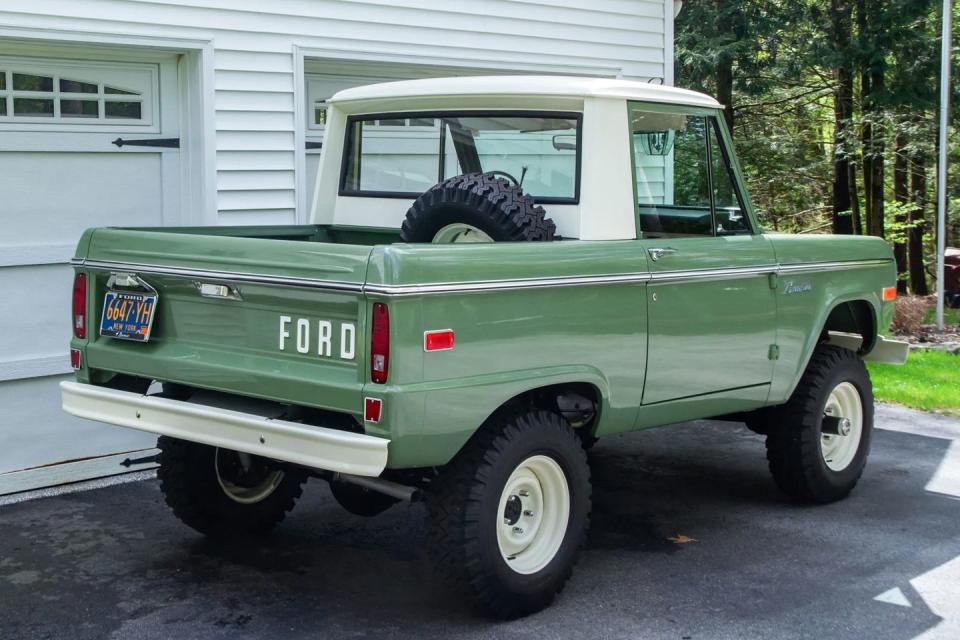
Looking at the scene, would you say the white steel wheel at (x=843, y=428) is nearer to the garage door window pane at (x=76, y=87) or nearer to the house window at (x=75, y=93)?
→ the house window at (x=75, y=93)

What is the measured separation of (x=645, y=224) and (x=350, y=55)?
10.9 feet

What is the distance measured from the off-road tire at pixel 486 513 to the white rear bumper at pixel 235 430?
439 mm

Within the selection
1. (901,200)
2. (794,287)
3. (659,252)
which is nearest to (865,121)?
(901,200)

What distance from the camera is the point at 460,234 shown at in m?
4.97

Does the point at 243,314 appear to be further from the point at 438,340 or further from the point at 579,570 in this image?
the point at 579,570

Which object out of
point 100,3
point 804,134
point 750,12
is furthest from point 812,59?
point 100,3

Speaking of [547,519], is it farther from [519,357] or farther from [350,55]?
[350,55]

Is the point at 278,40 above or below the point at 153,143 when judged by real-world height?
above

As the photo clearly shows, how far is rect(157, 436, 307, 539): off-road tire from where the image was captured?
5.18 m

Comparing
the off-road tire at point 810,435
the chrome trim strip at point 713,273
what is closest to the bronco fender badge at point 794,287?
the chrome trim strip at point 713,273

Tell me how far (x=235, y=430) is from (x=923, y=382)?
6.92 meters

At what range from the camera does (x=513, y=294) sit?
14.0 ft

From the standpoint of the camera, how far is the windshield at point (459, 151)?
5125 mm

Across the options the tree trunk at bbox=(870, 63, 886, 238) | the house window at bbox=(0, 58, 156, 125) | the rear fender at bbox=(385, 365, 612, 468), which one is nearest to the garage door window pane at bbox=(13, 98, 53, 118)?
the house window at bbox=(0, 58, 156, 125)
